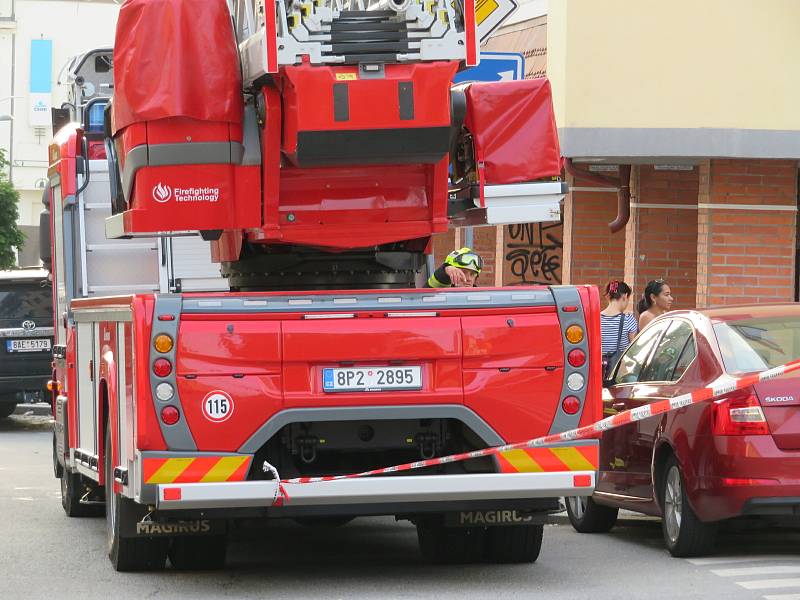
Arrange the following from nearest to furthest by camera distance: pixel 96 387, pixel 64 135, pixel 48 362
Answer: pixel 96 387 → pixel 64 135 → pixel 48 362

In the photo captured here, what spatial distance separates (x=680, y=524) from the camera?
9.66 m

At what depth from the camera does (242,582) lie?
29.9 feet

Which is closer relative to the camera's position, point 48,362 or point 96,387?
point 96,387

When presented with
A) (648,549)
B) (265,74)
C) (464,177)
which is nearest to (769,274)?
(648,549)

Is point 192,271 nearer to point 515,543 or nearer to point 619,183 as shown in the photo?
point 515,543

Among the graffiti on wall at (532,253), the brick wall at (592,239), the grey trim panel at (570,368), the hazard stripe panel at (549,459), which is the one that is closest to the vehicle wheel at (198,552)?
the hazard stripe panel at (549,459)

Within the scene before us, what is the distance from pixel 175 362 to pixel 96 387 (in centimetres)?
198

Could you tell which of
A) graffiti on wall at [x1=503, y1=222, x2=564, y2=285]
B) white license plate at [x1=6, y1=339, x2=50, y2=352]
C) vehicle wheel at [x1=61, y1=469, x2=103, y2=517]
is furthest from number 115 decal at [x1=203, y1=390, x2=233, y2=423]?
white license plate at [x1=6, y1=339, x2=50, y2=352]

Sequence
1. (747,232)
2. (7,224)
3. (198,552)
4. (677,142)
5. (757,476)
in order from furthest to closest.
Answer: (7,224) < (747,232) < (677,142) < (198,552) < (757,476)

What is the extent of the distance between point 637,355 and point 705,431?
1942mm

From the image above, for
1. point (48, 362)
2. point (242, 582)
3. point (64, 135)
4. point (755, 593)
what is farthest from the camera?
point (48, 362)

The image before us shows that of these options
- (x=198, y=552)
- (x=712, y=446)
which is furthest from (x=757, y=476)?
(x=198, y=552)

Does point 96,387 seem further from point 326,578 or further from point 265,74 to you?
point 265,74

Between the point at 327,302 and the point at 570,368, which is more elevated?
the point at 327,302
